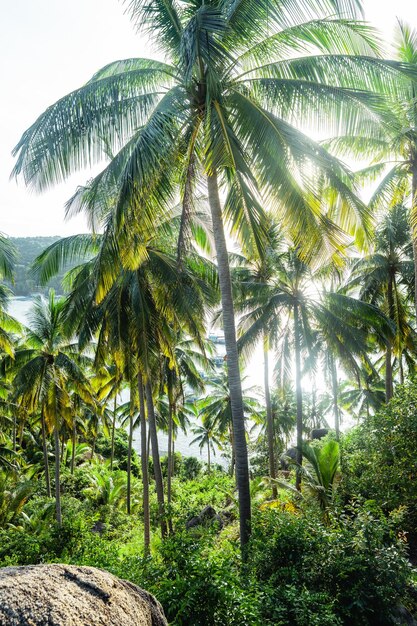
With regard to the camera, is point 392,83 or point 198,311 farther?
point 198,311

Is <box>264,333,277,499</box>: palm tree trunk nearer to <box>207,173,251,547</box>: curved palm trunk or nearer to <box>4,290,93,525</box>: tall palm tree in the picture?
<box>4,290,93,525</box>: tall palm tree

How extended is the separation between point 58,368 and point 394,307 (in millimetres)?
13372

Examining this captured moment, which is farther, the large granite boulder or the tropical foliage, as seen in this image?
the tropical foliage

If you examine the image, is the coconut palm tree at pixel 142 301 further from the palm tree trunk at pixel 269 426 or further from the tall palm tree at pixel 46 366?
the palm tree trunk at pixel 269 426

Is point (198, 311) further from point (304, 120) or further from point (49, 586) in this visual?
point (49, 586)

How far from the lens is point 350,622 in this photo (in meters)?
5.76

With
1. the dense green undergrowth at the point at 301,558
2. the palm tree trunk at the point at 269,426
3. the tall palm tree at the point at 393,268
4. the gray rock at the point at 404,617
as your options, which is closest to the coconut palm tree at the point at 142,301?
the dense green undergrowth at the point at 301,558

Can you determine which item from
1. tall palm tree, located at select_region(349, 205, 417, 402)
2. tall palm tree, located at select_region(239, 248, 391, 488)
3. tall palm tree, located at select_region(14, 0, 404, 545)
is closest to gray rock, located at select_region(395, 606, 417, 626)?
tall palm tree, located at select_region(14, 0, 404, 545)

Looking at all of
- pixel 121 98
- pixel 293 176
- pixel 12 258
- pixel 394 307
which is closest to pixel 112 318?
pixel 12 258

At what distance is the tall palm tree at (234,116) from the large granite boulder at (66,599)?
5.00m

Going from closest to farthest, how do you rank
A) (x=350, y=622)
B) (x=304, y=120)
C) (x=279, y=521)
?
(x=350, y=622), (x=279, y=521), (x=304, y=120)

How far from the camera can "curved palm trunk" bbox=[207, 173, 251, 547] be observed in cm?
811

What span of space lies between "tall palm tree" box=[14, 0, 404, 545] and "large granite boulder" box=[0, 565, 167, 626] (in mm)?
4999

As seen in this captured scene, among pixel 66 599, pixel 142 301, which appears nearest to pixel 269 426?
pixel 142 301
